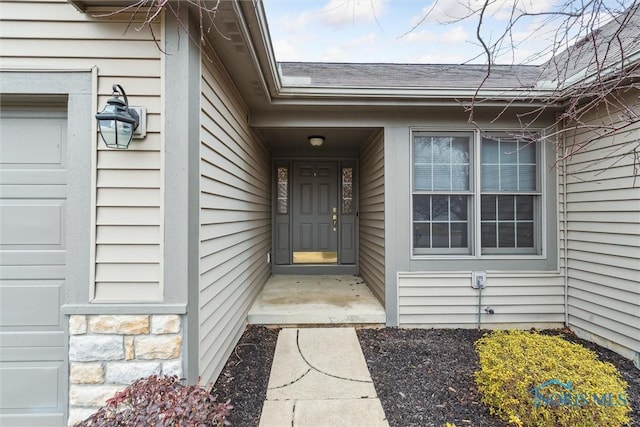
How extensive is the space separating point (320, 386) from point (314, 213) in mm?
3449

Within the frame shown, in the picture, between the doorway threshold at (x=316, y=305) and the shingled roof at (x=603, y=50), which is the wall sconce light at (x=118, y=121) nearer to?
the doorway threshold at (x=316, y=305)

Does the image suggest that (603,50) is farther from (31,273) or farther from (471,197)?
(31,273)

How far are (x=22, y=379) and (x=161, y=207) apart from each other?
1.39 m

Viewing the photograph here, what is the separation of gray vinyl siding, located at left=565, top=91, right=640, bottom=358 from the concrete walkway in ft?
7.98

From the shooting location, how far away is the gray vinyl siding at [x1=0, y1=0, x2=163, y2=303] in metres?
1.76

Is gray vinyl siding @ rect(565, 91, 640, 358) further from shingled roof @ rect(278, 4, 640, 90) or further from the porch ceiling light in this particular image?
the porch ceiling light

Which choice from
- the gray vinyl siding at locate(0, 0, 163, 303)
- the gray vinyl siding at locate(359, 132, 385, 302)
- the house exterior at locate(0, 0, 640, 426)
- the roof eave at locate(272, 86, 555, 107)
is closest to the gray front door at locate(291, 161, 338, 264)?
the gray vinyl siding at locate(359, 132, 385, 302)

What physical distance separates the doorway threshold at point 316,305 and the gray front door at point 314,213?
0.80m

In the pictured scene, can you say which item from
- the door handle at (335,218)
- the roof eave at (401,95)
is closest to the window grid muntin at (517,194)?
the roof eave at (401,95)

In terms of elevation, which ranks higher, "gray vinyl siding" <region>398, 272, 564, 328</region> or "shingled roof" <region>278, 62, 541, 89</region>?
"shingled roof" <region>278, 62, 541, 89</region>

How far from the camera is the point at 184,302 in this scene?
5.78ft

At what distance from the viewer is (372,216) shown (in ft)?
13.6

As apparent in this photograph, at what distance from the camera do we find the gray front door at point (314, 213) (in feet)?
17.7

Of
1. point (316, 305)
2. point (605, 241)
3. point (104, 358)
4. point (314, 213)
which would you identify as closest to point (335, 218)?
point (314, 213)
